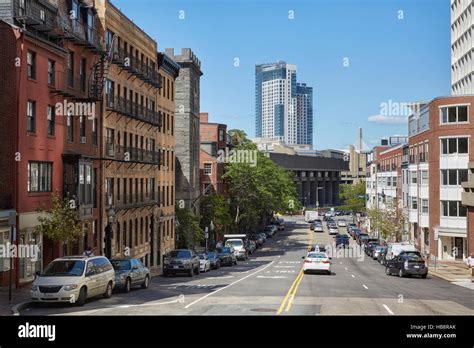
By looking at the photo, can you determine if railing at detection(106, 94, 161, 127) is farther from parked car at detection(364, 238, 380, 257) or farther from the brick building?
the brick building

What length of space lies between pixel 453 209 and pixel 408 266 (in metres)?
19.2

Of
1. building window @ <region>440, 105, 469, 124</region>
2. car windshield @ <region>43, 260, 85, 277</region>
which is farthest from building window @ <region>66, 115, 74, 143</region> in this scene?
building window @ <region>440, 105, 469, 124</region>

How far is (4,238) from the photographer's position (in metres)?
28.9

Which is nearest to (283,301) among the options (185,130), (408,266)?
(408,266)

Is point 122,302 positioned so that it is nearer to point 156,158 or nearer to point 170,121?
point 156,158

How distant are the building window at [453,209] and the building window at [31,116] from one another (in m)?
41.1

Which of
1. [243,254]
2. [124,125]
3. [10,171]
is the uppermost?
[124,125]

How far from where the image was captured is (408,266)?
43.4 m

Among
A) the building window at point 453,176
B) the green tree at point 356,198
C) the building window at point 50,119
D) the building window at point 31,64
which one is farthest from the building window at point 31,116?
the green tree at point 356,198

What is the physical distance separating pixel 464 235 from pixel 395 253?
10.3 metres

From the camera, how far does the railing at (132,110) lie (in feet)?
150

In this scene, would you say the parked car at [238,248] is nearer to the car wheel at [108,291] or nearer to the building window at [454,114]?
the building window at [454,114]

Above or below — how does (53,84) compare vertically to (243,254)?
above
